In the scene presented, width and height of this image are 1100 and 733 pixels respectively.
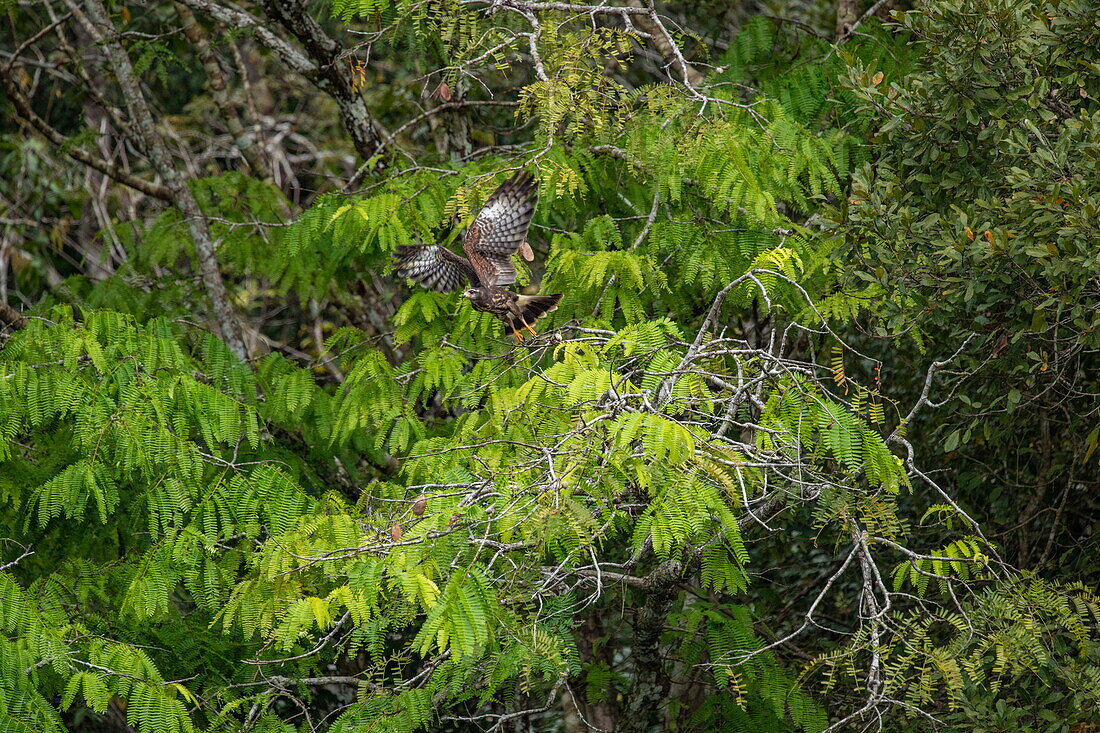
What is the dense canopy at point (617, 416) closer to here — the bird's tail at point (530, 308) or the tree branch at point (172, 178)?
the tree branch at point (172, 178)

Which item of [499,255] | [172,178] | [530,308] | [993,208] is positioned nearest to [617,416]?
[530,308]

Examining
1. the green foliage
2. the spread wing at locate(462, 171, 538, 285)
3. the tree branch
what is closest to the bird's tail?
the spread wing at locate(462, 171, 538, 285)

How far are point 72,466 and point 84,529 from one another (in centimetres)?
73

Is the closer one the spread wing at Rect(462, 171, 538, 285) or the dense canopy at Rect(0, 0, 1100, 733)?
the dense canopy at Rect(0, 0, 1100, 733)

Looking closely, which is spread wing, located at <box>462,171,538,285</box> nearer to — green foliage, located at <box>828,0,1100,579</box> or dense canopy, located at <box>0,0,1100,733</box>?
dense canopy, located at <box>0,0,1100,733</box>

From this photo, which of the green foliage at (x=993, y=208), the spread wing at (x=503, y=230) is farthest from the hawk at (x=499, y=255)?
the green foliage at (x=993, y=208)

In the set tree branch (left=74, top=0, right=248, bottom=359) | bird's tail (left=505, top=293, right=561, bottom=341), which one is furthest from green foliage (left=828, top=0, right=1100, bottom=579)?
tree branch (left=74, top=0, right=248, bottom=359)

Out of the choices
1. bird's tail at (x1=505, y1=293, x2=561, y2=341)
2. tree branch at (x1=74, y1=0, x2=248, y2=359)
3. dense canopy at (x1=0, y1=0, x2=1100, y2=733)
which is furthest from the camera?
tree branch at (x1=74, y1=0, x2=248, y2=359)

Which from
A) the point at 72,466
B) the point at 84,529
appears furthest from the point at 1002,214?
the point at 84,529

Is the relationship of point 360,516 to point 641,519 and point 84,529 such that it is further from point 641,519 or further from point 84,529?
point 84,529

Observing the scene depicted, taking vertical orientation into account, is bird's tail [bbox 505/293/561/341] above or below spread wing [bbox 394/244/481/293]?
below

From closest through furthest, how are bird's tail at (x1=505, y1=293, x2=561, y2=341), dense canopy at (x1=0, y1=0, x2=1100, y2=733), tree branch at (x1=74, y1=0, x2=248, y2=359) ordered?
dense canopy at (x1=0, y1=0, x2=1100, y2=733) < bird's tail at (x1=505, y1=293, x2=561, y2=341) < tree branch at (x1=74, y1=0, x2=248, y2=359)

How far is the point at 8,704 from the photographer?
3875mm

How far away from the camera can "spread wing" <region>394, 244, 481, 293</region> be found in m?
4.50
